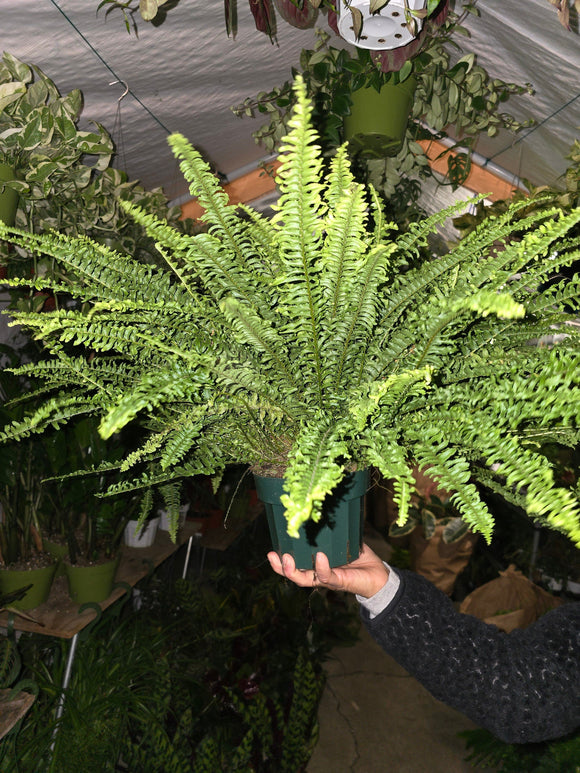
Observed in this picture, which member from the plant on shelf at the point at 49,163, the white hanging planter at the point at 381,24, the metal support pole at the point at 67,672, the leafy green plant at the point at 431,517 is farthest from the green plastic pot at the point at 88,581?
the white hanging planter at the point at 381,24

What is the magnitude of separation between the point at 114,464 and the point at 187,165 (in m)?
0.39

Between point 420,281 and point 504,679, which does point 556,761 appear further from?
point 420,281

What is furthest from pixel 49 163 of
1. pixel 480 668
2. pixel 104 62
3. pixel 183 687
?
pixel 183 687

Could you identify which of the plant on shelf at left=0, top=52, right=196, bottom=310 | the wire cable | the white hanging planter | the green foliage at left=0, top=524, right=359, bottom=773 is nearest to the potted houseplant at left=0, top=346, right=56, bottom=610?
the green foliage at left=0, top=524, right=359, bottom=773

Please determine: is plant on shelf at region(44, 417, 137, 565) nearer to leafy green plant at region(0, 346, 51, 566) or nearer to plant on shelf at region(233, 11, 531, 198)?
leafy green plant at region(0, 346, 51, 566)

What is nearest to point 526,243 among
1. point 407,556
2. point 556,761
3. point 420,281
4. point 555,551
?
point 420,281

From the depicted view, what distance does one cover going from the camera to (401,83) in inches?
59.7

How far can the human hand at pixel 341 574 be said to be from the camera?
0.81 meters

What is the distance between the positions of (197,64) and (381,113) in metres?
0.58

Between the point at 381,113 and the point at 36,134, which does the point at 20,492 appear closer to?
the point at 36,134

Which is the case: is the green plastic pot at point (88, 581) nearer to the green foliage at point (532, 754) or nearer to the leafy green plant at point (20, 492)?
the leafy green plant at point (20, 492)

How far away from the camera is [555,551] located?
2943mm

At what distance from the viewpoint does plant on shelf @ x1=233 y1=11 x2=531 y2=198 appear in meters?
1.51

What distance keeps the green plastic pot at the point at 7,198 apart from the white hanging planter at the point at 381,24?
0.75 metres
